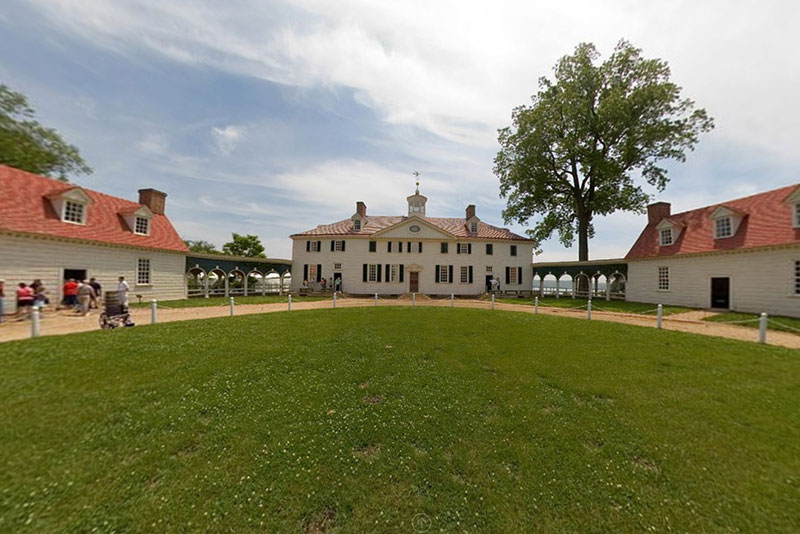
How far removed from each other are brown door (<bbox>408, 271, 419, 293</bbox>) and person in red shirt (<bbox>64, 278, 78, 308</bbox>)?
23410 millimetres

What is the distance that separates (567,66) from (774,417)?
102ft

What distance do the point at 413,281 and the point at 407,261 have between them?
226 centimetres

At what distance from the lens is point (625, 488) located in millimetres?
3291

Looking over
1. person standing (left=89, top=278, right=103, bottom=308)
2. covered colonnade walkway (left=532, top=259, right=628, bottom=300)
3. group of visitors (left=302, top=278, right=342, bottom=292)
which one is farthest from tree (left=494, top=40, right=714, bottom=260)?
person standing (left=89, top=278, right=103, bottom=308)

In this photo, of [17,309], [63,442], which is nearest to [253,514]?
[63,442]

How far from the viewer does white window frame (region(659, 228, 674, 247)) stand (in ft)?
66.1

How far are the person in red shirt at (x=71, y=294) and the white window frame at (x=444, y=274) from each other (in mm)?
26027

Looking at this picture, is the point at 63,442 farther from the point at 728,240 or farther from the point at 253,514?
the point at 728,240

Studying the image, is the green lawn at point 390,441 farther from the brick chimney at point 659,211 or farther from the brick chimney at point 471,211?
the brick chimney at point 471,211

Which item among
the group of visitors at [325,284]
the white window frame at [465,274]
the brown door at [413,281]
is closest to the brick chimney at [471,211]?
the white window frame at [465,274]

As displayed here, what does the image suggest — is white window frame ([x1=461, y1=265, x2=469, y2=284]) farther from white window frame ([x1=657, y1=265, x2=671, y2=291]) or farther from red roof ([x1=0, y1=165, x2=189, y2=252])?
red roof ([x1=0, y1=165, x2=189, y2=252])

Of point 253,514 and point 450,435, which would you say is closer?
point 253,514

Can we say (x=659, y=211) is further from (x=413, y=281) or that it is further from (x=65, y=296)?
(x=65, y=296)

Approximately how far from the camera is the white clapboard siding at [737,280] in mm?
14320
